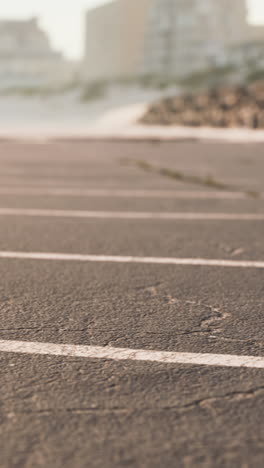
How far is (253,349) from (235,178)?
26.7ft

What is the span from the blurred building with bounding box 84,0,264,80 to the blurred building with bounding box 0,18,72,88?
61.9 feet

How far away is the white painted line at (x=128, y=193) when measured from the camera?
8.74 m

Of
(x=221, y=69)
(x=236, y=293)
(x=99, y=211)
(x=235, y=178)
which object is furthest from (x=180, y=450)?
(x=221, y=69)

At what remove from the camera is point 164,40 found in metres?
82.0

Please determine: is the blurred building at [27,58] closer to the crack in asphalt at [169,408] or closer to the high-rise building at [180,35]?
the high-rise building at [180,35]

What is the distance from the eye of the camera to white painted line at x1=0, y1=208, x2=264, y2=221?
6.99 metres

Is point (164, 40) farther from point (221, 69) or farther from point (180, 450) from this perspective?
point (180, 450)

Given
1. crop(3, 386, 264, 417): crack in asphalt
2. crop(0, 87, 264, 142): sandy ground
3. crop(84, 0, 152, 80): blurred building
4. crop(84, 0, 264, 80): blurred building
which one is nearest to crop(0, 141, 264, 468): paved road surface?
crop(3, 386, 264, 417): crack in asphalt

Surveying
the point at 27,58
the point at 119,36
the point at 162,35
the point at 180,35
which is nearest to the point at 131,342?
the point at 180,35

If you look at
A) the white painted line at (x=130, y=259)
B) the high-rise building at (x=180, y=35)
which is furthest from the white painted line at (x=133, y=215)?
the high-rise building at (x=180, y=35)

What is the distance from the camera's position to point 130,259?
508 centimetres

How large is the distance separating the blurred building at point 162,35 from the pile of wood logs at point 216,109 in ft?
89.6

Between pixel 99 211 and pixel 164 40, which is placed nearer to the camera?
pixel 99 211

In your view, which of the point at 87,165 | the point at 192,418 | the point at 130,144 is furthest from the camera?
the point at 130,144
